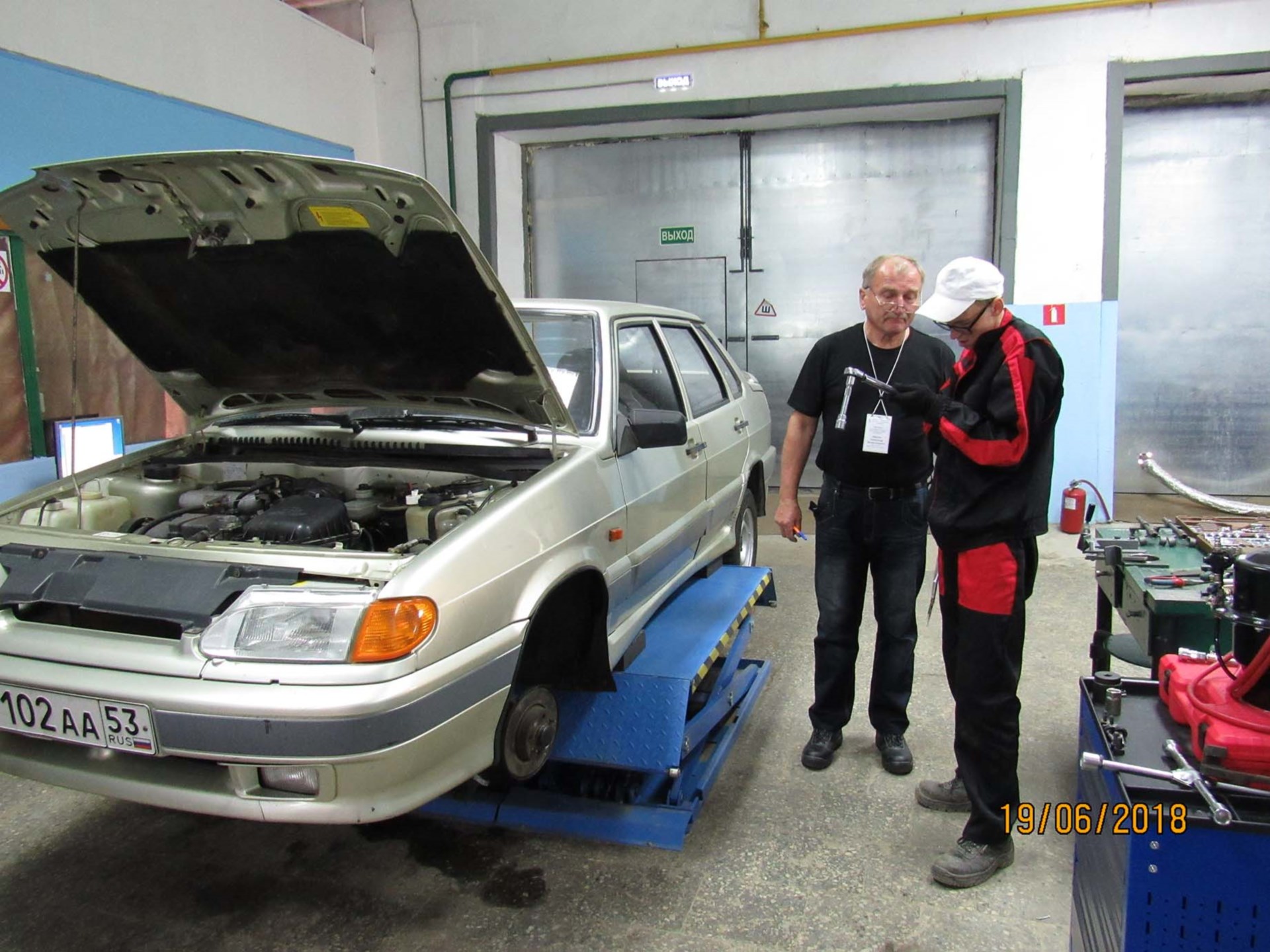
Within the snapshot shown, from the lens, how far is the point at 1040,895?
231 centimetres

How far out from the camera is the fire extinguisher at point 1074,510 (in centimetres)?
641

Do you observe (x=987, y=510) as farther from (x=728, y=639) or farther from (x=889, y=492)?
(x=728, y=639)

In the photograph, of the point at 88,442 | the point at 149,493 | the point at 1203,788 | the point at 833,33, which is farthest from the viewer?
the point at 833,33

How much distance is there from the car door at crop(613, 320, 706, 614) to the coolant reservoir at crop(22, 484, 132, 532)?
160cm

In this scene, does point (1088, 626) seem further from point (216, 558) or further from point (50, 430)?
point (50, 430)

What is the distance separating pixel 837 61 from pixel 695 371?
13.3ft

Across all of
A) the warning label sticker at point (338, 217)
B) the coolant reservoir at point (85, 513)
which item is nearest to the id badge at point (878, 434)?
the warning label sticker at point (338, 217)

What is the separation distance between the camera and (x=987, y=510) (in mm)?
2271

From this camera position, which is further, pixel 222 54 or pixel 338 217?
pixel 222 54

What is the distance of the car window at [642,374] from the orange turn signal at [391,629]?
1255mm

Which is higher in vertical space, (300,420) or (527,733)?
(300,420)

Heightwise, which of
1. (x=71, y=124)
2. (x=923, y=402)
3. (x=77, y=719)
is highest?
(x=71, y=124)

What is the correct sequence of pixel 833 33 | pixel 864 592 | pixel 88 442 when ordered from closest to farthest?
pixel 864 592 → pixel 88 442 → pixel 833 33
